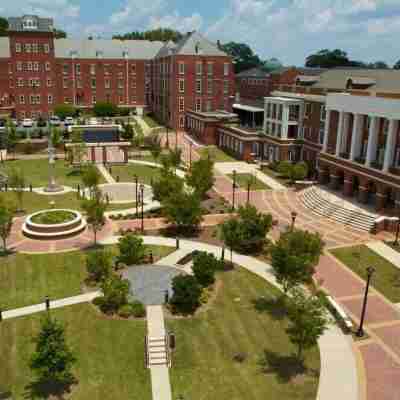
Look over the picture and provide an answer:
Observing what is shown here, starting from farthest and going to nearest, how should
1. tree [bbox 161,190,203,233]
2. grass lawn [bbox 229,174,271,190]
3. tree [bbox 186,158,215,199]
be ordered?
grass lawn [bbox 229,174,271,190], tree [bbox 186,158,215,199], tree [bbox 161,190,203,233]

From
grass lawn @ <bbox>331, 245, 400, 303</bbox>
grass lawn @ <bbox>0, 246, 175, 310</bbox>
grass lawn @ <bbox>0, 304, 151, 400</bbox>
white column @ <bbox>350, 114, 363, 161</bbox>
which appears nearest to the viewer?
grass lawn @ <bbox>0, 304, 151, 400</bbox>

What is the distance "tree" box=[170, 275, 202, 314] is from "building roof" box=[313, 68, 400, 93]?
109 ft

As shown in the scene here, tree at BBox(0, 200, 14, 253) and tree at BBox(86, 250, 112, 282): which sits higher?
tree at BBox(0, 200, 14, 253)

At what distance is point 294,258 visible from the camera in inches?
1034

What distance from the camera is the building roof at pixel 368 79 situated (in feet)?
165

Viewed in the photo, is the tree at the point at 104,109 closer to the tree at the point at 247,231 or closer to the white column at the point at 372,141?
the white column at the point at 372,141

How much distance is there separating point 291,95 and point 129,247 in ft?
147

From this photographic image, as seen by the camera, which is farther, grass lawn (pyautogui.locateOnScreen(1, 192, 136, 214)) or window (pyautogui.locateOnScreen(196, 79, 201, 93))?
window (pyautogui.locateOnScreen(196, 79, 201, 93))

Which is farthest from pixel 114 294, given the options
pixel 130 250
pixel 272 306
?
pixel 272 306

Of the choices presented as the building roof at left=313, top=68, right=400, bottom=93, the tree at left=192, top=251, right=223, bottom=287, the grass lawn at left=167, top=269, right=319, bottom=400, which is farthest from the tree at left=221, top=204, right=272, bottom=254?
the building roof at left=313, top=68, right=400, bottom=93

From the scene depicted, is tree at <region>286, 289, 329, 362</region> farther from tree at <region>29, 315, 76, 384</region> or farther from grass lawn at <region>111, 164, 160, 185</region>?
grass lawn at <region>111, 164, 160, 185</region>

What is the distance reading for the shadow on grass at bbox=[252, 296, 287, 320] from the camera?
27.0 m

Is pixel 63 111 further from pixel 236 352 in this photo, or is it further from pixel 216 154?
pixel 236 352

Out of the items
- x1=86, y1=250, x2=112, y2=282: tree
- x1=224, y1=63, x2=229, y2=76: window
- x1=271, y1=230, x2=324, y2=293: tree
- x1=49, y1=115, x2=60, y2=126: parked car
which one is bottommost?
x1=86, y1=250, x2=112, y2=282: tree
